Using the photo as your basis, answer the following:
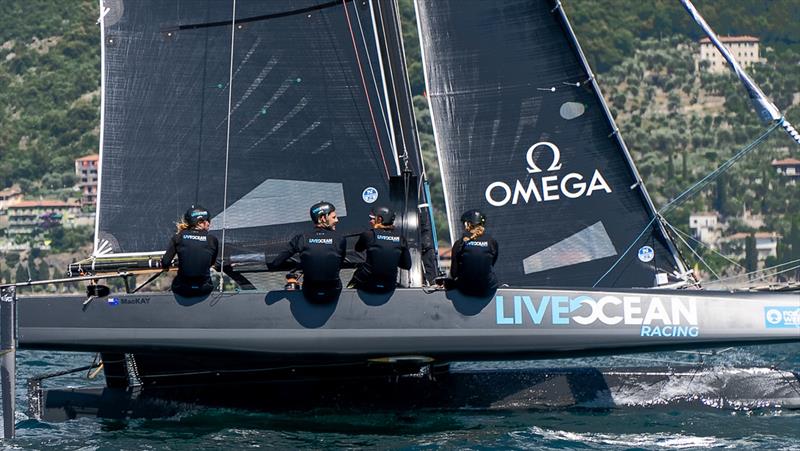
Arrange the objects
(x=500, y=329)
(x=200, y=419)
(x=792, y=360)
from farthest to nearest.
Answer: (x=792, y=360), (x=200, y=419), (x=500, y=329)

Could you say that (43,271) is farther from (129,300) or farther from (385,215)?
(385,215)

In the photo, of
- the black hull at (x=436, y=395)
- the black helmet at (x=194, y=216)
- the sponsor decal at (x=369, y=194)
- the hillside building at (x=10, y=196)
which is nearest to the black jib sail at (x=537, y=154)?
the sponsor decal at (x=369, y=194)

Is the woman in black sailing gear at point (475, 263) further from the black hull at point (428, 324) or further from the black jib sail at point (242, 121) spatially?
the black jib sail at point (242, 121)

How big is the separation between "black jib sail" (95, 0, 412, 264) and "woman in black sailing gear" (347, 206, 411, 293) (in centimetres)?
118

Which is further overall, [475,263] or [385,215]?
[385,215]

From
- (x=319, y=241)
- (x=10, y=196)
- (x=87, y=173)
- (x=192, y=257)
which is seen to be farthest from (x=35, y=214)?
(x=319, y=241)

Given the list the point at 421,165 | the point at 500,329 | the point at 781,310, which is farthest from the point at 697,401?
the point at 421,165

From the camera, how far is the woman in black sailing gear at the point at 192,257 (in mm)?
9375

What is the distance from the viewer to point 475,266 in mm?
9180

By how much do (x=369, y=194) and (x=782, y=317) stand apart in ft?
10.2

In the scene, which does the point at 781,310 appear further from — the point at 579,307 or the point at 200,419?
the point at 200,419

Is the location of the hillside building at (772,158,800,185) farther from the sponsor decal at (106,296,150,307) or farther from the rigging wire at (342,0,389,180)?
the sponsor decal at (106,296,150,307)

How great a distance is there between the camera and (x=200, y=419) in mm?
9984

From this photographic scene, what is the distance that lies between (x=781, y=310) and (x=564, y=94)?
250 centimetres
